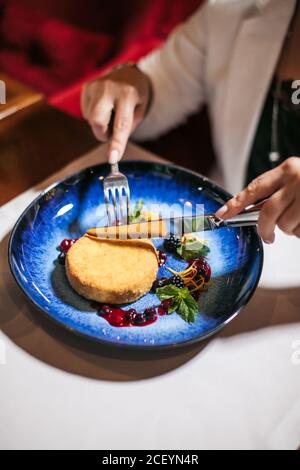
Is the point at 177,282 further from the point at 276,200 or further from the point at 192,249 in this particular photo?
the point at 276,200

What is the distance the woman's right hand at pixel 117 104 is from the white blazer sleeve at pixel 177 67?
0.17m

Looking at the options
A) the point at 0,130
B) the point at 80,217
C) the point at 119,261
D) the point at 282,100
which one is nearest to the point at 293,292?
the point at 119,261

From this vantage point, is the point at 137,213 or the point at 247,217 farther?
the point at 137,213

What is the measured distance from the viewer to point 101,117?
1084mm

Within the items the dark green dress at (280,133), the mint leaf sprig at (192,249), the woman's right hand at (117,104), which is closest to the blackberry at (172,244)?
the mint leaf sprig at (192,249)

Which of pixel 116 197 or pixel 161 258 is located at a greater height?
pixel 116 197

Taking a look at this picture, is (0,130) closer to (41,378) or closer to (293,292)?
(41,378)

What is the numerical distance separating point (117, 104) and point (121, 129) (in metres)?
0.09

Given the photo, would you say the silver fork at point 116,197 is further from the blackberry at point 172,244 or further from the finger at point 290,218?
the finger at point 290,218

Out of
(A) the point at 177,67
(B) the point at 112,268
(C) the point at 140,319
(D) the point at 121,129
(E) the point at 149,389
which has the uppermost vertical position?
(A) the point at 177,67

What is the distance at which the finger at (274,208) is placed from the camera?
84 cm

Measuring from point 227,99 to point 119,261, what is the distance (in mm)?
794

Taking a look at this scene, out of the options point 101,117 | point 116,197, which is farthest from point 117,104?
point 116,197

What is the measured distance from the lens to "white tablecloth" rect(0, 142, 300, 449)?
2.37 feet
